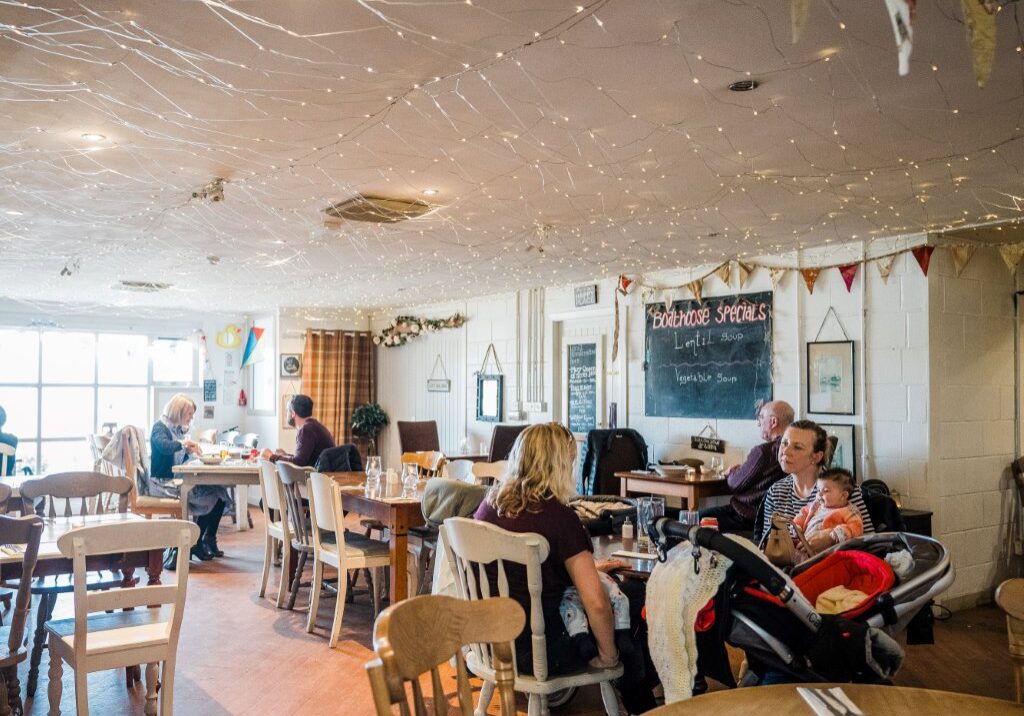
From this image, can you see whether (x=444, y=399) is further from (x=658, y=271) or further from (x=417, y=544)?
(x=417, y=544)

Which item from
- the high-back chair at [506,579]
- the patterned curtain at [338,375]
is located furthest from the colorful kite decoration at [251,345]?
the high-back chair at [506,579]

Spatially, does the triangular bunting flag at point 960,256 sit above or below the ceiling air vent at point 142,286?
below

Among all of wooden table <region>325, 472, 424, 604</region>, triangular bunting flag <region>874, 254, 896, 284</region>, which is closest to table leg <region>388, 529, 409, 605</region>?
wooden table <region>325, 472, 424, 604</region>

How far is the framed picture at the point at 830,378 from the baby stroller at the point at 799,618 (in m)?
3.02

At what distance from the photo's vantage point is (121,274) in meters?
7.66

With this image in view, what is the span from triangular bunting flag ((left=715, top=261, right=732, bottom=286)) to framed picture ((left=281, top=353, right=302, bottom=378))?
6.06 m

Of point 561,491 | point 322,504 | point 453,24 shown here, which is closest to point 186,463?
point 322,504

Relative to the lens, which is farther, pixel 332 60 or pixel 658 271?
pixel 658 271

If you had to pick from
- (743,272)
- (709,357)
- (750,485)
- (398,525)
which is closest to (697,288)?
(743,272)

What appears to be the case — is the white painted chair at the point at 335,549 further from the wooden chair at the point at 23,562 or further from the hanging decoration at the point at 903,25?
the hanging decoration at the point at 903,25

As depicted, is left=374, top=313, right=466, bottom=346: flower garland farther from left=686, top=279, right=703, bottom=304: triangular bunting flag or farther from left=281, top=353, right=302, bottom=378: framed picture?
left=686, top=279, right=703, bottom=304: triangular bunting flag

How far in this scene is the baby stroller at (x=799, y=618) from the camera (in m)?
2.45

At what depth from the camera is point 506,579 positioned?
270 centimetres

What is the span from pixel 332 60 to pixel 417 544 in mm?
3078
